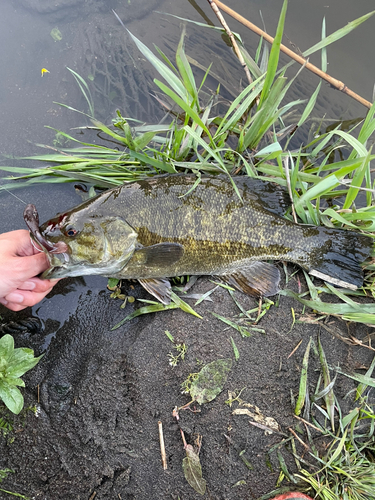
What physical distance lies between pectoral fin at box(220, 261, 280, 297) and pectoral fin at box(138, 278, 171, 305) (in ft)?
1.87

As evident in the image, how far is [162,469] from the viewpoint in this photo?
8.02 feet

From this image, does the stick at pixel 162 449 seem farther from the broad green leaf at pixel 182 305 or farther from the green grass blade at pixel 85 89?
the green grass blade at pixel 85 89

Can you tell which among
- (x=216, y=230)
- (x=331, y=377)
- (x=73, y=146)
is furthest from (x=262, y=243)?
(x=73, y=146)

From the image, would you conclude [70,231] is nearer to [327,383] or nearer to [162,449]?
[162,449]

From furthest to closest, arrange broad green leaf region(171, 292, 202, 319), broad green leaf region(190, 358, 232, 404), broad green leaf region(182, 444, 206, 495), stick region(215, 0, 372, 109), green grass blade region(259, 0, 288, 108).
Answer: stick region(215, 0, 372, 109)
broad green leaf region(171, 292, 202, 319)
broad green leaf region(190, 358, 232, 404)
broad green leaf region(182, 444, 206, 495)
green grass blade region(259, 0, 288, 108)

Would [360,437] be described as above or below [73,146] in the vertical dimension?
below

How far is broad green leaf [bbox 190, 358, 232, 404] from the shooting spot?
8.22 ft

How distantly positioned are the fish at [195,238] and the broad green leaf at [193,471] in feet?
4.24

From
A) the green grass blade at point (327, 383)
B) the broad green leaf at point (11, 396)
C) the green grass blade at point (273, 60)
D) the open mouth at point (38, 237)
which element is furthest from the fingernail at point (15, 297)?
the green grass blade at point (273, 60)

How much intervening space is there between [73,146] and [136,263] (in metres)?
1.69

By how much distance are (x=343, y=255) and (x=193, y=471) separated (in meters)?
2.22

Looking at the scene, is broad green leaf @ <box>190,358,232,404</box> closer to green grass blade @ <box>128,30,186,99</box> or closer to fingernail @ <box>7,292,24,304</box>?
fingernail @ <box>7,292,24,304</box>

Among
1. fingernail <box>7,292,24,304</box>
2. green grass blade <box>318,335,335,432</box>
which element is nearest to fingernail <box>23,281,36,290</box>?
fingernail <box>7,292,24,304</box>

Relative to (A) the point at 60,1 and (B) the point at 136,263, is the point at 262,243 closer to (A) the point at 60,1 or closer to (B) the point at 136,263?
(B) the point at 136,263
